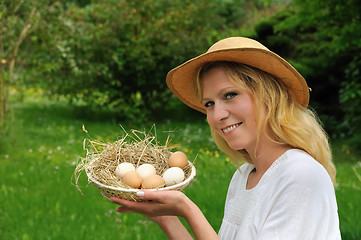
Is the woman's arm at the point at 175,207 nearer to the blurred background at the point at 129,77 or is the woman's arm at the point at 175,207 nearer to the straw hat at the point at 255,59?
the straw hat at the point at 255,59

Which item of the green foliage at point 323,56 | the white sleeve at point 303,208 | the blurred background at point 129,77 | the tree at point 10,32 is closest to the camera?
the white sleeve at point 303,208

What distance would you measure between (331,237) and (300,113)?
61cm

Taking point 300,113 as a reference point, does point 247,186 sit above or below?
below

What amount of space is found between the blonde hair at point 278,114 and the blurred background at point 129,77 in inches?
119

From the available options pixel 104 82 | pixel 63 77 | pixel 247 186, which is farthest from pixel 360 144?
pixel 247 186

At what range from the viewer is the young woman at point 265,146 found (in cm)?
185

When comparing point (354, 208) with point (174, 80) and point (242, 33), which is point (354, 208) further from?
point (242, 33)

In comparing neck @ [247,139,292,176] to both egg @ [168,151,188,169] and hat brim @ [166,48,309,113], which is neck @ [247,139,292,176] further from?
egg @ [168,151,188,169]

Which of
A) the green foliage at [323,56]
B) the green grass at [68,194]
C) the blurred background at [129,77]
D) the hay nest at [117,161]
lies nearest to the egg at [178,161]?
the hay nest at [117,161]

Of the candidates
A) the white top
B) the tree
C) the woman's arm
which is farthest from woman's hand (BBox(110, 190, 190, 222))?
the tree

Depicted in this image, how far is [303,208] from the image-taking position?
183 cm

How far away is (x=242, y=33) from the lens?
10.9m

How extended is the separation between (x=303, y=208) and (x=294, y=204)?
4cm

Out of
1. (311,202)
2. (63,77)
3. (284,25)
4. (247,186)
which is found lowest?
(63,77)
